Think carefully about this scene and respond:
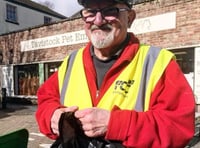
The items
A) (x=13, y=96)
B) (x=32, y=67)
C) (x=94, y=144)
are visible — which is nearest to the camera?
(x=94, y=144)

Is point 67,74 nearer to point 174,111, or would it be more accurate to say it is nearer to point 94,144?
point 94,144

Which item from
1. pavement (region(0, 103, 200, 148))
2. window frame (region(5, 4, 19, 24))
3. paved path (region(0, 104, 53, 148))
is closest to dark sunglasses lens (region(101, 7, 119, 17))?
pavement (region(0, 103, 200, 148))

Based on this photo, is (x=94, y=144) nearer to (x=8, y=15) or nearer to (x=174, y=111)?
(x=174, y=111)

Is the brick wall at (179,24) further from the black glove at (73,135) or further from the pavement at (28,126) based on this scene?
the black glove at (73,135)

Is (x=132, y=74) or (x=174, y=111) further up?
(x=132, y=74)

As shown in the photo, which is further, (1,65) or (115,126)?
(1,65)

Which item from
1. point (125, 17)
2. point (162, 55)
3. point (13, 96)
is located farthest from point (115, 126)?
point (13, 96)

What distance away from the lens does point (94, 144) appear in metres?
1.57

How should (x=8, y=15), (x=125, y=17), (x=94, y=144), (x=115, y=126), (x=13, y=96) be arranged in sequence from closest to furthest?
(x=115, y=126), (x=94, y=144), (x=125, y=17), (x=13, y=96), (x=8, y=15)

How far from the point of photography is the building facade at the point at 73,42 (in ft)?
31.9

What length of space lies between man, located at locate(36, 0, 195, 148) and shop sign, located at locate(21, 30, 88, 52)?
11.4 metres

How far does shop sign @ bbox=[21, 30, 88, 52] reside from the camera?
1357cm

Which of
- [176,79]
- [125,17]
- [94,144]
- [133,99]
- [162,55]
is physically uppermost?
[125,17]

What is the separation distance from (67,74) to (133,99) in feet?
1.56
